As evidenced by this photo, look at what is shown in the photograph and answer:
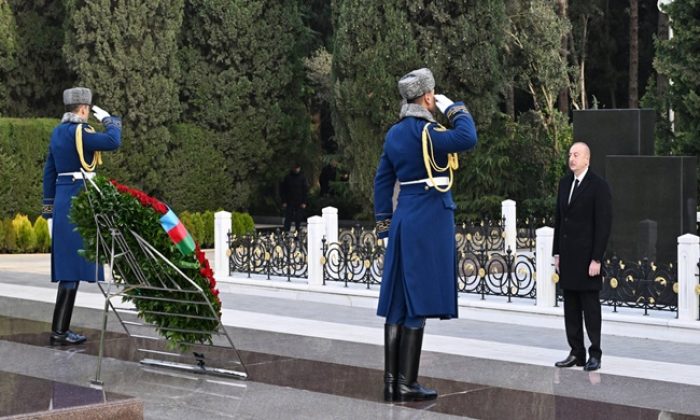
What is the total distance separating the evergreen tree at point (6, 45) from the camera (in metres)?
27.2

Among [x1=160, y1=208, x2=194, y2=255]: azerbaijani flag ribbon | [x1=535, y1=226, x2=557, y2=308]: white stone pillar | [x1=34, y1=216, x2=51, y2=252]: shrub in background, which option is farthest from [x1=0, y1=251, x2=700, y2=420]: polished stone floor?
[x1=34, y1=216, x2=51, y2=252]: shrub in background

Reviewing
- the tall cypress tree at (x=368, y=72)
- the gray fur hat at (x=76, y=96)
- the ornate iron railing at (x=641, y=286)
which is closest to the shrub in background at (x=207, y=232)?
the tall cypress tree at (x=368, y=72)

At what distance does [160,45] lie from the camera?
26.5 meters

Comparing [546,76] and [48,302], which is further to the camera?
[546,76]

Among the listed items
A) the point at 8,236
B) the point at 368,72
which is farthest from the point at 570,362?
the point at 368,72

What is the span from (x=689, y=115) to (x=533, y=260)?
5.30 metres

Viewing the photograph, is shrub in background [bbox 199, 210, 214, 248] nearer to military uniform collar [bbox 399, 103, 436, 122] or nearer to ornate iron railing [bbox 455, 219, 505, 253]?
ornate iron railing [bbox 455, 219, 505, 253]

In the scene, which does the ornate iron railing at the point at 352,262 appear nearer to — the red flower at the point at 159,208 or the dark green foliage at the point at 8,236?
the red flower at the point at 159,208

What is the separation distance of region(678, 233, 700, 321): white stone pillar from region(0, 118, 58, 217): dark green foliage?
51.6 ft

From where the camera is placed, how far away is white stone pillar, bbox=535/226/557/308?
13.0m

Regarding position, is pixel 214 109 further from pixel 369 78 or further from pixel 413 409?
pixel 413 409

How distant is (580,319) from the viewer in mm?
9320

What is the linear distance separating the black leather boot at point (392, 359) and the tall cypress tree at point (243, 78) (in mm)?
20481

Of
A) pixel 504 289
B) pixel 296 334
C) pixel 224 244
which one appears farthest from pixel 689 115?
pixel 296 334
